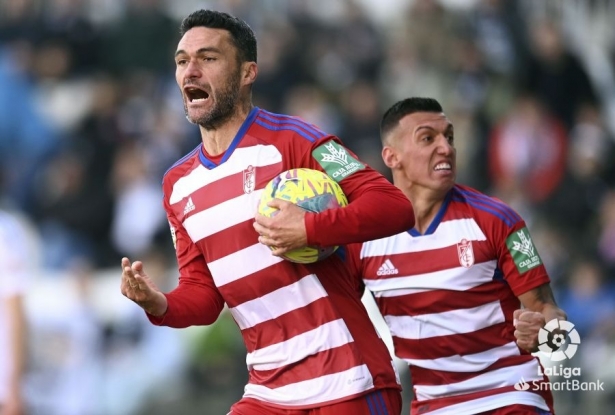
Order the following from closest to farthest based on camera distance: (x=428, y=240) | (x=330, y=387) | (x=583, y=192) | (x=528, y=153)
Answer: (x=330, y=387) < (x=428, y=240) < (x=583, y=192) < (x=528, y=153)

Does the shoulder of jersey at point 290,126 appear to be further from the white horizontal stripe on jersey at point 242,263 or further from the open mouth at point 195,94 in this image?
the white horizontal stripe on jersey at point 242,263

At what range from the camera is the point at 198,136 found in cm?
1301

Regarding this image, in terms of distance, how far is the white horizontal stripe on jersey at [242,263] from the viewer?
5.60 m

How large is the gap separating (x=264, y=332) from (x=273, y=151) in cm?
87

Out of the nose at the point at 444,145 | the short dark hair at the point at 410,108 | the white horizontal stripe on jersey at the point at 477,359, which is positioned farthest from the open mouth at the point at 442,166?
the white horizontal stripe on jersey at the point at 477,359

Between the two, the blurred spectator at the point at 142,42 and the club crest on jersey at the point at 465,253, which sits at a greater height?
the blurred spectator at the point at 142,42

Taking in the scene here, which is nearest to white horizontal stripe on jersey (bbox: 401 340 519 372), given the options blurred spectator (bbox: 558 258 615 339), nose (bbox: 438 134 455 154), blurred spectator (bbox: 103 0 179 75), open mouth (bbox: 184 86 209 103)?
nose (bbox: 438 134 455 154)

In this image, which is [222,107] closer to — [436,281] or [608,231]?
[436,281]

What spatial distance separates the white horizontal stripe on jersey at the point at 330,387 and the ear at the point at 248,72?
153 centimetres

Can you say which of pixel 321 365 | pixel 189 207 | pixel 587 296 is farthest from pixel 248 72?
pixel 587 296

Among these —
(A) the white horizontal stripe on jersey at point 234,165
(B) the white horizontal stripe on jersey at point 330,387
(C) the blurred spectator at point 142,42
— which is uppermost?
(C) the blurred spectator at point 142,42

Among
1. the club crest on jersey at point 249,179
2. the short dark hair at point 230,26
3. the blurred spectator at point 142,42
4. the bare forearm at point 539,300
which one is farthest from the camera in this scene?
the blurred spectator at point 142,42

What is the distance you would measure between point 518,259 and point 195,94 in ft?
6.23

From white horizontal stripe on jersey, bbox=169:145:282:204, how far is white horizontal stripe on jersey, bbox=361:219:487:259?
1.15 metres
